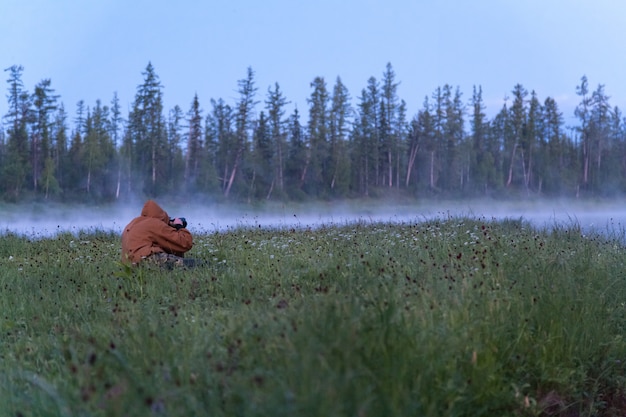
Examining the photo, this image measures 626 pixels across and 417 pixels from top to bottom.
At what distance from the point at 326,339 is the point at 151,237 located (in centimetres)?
686

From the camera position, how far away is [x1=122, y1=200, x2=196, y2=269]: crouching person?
32.2 feet

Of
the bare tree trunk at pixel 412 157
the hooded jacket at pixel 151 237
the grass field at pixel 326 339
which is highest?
the bare tree trunk at pixel 412 157

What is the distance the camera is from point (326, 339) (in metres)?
3.65

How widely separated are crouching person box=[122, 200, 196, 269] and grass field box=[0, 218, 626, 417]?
0.42 meters

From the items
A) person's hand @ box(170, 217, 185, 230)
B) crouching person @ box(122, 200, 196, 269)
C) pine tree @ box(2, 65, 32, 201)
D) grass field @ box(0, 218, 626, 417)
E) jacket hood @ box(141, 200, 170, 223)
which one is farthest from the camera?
pine tree @ box(2, 65, 32, 201)

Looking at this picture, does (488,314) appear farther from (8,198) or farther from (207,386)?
(8,198)

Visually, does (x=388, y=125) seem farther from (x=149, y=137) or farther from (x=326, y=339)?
(x=326, y=339)

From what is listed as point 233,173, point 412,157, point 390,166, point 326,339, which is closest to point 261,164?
point 233,173

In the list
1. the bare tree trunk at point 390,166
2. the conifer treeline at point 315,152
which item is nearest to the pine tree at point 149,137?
the conifer treeline at point 315,152

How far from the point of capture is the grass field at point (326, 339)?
346 cm

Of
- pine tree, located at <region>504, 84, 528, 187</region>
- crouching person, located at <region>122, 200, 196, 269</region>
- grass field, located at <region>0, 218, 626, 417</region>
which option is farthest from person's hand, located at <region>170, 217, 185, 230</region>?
pine tree, located at <region>504, 84, 528, 187</region>

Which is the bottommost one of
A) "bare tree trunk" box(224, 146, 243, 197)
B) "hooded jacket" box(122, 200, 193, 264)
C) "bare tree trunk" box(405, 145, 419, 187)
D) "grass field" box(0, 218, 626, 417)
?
"grass field" box(0, 218, 626, 417)

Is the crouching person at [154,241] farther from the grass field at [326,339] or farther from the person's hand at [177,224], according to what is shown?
the grass field at [326,339]

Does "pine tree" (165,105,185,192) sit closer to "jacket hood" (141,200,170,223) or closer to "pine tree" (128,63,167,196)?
"pine tree" (128,63,167,196)
